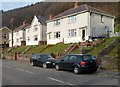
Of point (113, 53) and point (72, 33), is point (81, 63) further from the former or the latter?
point (72, 33)

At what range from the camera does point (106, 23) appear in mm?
51906

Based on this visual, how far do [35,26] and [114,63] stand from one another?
1932 inches

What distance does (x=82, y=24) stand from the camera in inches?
1923

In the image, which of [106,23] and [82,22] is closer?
[82,22]

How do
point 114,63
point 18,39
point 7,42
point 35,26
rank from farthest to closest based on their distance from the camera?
1. point 7,42
2. point 18,39
3. point 35,26
4. point 114,63

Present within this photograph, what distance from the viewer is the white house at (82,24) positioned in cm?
4794

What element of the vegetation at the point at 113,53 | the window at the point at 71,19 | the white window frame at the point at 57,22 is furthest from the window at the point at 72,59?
the white window frame at the point at 57,22

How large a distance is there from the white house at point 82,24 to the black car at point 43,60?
15392mm

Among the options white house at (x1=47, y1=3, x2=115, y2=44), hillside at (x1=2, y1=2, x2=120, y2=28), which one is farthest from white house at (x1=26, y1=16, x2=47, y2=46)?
hillside at (x1=2, y1=2, x2=120, y2=28)

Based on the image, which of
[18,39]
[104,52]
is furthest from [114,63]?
[18,39]

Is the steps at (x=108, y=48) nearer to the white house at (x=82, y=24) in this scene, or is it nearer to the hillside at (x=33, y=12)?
the white house at (x=82, y=24)

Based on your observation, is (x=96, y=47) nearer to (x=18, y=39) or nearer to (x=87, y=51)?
(x=87, y=51)

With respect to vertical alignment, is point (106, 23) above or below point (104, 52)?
above

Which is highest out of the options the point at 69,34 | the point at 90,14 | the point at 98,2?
the point at 98,2
